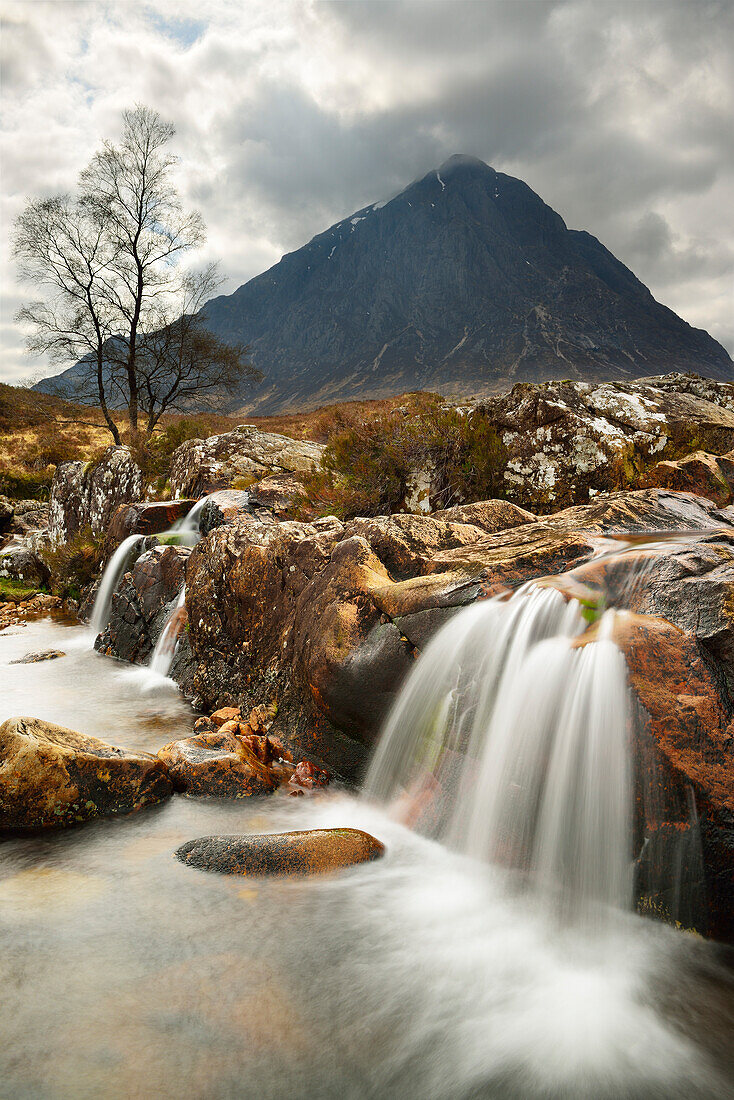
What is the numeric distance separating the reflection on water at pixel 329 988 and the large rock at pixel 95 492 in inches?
632

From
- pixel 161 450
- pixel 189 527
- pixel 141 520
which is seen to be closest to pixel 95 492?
pixel 161 450

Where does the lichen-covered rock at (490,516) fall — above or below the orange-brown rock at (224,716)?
above

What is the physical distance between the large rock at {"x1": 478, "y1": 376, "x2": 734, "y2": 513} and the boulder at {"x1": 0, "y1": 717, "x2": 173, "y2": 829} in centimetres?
834

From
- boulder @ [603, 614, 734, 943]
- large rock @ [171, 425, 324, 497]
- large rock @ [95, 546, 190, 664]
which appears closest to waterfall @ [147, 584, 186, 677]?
large rock @ [95, 546, 190, 664]

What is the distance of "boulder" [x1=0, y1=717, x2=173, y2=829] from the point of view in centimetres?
468

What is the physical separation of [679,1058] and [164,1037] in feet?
9.19

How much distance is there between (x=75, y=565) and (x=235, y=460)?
5.98 meters

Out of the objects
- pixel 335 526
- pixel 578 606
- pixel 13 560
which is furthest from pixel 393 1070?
pixel 13 560

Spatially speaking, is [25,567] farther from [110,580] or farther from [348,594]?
[348,594]

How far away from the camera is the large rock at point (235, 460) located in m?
17.5

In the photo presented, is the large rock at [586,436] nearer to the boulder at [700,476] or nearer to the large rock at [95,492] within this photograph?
the boulder at [700,476]

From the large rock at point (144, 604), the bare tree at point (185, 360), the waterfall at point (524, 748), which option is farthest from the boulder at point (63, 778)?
the bare tree at point (185, 360)

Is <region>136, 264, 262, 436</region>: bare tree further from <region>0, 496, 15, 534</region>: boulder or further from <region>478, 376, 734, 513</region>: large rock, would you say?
<region>478, 376, 734, 513</region>: large rock

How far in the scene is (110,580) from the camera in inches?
539
